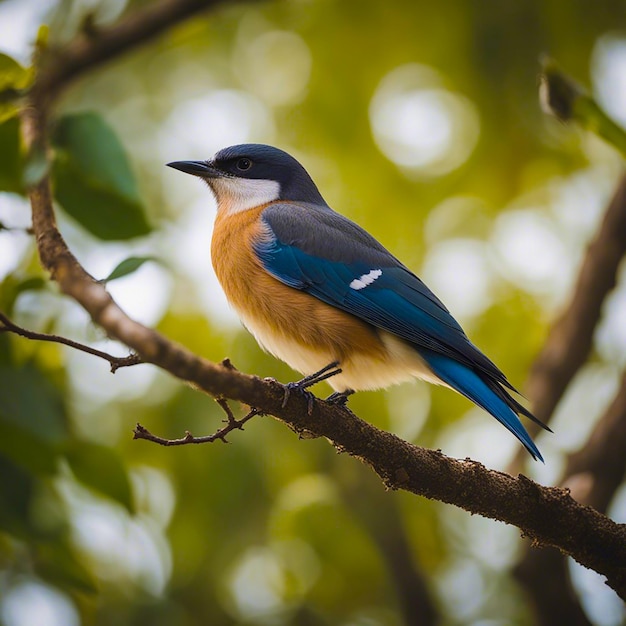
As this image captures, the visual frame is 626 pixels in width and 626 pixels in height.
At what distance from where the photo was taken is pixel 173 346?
98.9 inches

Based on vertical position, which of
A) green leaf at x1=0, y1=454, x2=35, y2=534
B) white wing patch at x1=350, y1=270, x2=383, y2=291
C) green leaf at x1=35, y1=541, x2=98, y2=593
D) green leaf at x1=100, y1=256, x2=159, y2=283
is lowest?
green leaf at x1=35, y1=541, x2=98, y2=593

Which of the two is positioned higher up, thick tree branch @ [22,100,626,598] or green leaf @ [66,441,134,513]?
thick tree branch @ [22,100,626,598]

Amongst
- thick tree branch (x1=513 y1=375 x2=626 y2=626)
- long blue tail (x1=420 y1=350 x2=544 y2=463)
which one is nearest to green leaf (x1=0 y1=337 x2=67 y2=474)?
long blue tail (x1=420 y1=350 x2=544 y2=463)

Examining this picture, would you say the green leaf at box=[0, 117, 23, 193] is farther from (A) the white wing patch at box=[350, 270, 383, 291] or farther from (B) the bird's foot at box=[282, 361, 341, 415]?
(A) the white wing patch at box=[350, 270, 383, 291]

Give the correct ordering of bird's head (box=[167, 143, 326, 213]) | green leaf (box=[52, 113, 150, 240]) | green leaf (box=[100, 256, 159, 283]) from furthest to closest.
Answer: bird's head (box=[167, 143, 326, 213]) < green leaf (box=[52, 113, 150, 240]) < green leaf (box=[100, 256, 159, 283])

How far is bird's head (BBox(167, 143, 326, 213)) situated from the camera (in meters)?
5.70

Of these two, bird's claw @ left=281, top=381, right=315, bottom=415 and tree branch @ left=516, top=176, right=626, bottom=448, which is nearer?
bird's claw @ left=281, top=381, right=315, bottom=415

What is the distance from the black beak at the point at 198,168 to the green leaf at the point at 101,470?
2154 millimetres

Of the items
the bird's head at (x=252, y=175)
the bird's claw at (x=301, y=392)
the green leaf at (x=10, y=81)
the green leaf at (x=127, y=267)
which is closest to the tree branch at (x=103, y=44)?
the green leaf at (x=10, y=81)

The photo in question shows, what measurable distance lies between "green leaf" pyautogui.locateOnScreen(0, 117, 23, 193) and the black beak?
165cm

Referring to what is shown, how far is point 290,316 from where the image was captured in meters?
4.55

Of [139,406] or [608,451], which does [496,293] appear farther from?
[139,406]

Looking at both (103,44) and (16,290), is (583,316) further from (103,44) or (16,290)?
(16,290)

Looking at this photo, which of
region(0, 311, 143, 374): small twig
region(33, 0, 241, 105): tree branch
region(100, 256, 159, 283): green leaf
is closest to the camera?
region(0, 311, 143, 374): small twig
